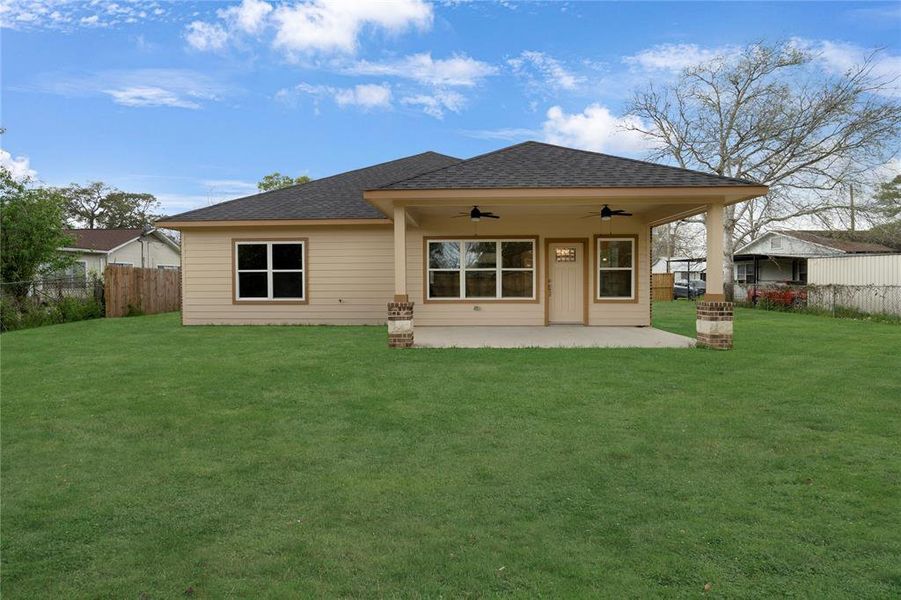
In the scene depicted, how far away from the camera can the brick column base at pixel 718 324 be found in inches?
375

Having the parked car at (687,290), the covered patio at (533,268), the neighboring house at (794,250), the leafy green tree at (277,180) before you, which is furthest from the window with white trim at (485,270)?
the leafy green tree at (277,180)

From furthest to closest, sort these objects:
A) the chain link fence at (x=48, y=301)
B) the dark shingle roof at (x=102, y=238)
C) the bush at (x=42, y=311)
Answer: the dark shingle roof at (x=102, y=238)
the chain link fence at (x=48, y=301)
the bush at (x=42, y=311)

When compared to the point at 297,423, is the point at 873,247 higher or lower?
higher

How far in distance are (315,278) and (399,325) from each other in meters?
5.13

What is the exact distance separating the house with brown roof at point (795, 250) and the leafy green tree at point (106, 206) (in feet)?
155

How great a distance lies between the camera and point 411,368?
774 cm

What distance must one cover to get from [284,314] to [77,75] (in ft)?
27.7

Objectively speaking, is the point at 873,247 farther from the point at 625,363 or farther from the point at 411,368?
the point at 411,368

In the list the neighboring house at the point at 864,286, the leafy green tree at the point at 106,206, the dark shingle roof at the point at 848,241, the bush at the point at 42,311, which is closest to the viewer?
the bush at the point at 42,311

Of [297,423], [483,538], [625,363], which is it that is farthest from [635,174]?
[483,538]

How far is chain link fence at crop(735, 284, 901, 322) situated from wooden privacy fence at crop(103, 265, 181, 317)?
73.8ft

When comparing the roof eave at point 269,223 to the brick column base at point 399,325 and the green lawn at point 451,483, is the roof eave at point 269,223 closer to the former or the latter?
the brick column base at point 399,325

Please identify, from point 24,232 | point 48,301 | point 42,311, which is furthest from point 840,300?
point 24,232

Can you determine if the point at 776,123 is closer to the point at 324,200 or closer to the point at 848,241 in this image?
the point at 848,241
